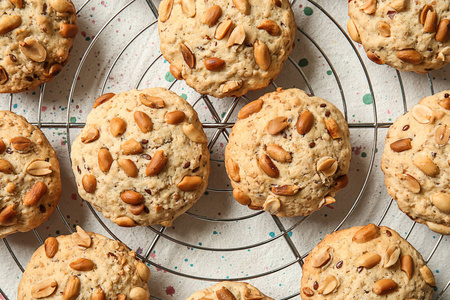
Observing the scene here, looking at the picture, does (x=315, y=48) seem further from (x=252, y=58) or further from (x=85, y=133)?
(x=85, y=133)

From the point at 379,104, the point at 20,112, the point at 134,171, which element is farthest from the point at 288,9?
the point at 20,112

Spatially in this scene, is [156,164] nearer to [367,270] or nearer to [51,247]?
[51,247]

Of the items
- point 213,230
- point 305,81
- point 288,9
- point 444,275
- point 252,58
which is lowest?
point 444,275

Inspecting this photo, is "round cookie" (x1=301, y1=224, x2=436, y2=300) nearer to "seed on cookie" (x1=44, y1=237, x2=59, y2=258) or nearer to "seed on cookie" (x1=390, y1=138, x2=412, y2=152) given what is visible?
"seed on cookie" (x1=390, y1=138, x2=412, y2=152)

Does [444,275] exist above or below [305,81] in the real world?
below

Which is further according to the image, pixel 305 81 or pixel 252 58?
pixel 305 81

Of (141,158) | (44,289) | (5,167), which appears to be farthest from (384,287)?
(5,167)
